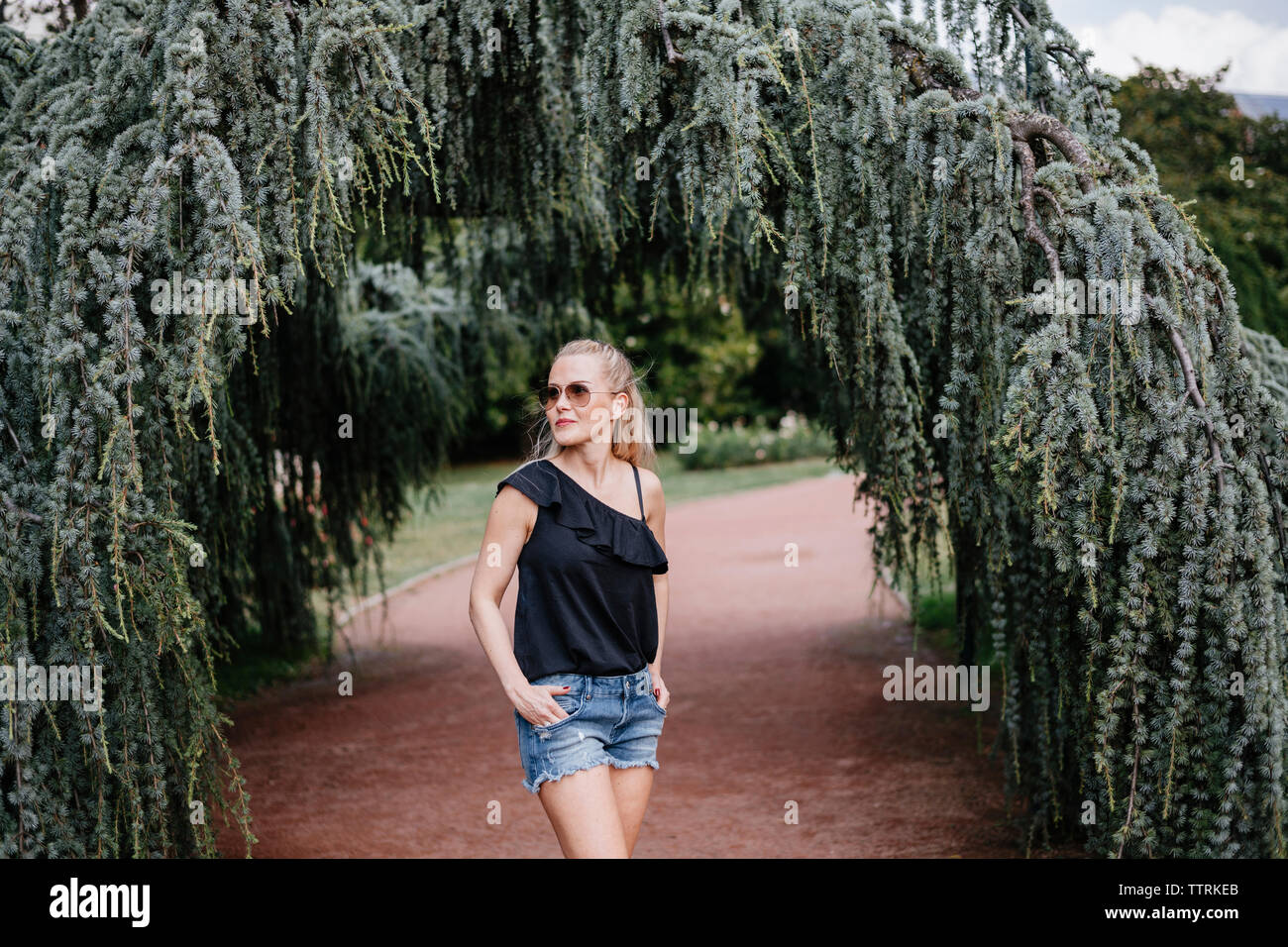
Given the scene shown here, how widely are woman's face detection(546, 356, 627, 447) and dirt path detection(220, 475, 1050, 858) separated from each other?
2.80m

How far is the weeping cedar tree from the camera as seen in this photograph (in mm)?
3109

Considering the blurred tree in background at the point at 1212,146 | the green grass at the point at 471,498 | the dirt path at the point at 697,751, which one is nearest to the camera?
the dirt path at the point at 697,751

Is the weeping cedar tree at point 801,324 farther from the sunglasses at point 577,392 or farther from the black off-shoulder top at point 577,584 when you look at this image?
the black off-shoulder top at point 577,584

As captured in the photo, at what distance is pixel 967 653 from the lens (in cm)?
530

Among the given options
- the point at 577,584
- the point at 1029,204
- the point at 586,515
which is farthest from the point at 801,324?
the point at 577,584

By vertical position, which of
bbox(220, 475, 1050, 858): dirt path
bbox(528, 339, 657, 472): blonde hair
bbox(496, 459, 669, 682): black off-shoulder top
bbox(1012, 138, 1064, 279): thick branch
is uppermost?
bbox(1012, 138, 1064, 279): thick branch

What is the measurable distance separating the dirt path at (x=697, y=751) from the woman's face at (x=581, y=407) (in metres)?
2.80

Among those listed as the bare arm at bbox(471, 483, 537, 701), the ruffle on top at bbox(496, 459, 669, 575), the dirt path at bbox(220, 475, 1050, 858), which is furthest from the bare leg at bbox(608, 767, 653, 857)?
the dirt path at bbox(220, 475, 1050, 858)

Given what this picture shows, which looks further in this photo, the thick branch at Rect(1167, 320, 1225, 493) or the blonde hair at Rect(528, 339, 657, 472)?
the thick branch at Rect(1167, 320, 1225, 493)

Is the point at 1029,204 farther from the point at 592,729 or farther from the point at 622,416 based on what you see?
the point at 592,729

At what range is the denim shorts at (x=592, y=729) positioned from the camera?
2719mm

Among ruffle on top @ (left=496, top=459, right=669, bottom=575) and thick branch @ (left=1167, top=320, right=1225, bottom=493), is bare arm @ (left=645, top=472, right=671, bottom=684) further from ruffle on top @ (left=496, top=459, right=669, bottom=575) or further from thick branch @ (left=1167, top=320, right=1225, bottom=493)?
thick branch @ (left=1167, top=320, right=1225, bottom=493)

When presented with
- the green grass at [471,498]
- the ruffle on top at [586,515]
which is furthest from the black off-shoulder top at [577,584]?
the green grass at [471,498]

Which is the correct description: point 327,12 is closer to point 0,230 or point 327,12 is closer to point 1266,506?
point 0,230
